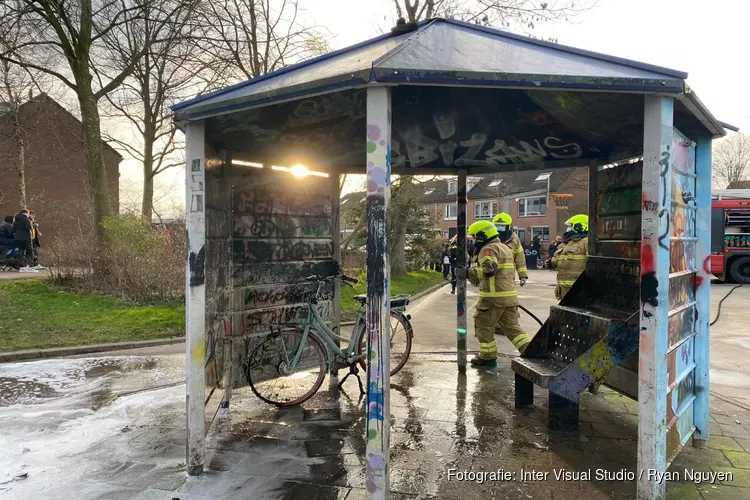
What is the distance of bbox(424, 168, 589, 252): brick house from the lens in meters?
41.1

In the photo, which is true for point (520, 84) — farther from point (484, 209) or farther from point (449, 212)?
point (449, 212)

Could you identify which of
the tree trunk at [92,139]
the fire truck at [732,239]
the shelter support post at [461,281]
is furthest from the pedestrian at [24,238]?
the fire truck at [732,239]

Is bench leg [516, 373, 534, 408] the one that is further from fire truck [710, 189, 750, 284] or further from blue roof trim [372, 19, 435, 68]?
fire truck [710, 189, 750, 284]

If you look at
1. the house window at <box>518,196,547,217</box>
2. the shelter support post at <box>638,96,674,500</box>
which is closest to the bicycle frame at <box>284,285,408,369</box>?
the shelter support post at <box>638,96,674,500</box>

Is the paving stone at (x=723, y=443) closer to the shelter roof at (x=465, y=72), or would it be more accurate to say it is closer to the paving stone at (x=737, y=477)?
the paving stone at (x=737, y=477)

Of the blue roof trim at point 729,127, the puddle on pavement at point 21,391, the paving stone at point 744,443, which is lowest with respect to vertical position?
the puddle on pavement at point 21,391

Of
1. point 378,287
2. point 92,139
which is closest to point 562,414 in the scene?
point 378,287

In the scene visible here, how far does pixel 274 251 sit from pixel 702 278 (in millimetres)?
3656

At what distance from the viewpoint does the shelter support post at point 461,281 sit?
6.15 metres

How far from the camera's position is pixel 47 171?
1179 inches

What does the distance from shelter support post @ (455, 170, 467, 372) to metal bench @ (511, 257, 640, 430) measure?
1.30m

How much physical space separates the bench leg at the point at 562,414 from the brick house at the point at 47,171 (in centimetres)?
1907

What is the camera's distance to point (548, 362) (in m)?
4.68

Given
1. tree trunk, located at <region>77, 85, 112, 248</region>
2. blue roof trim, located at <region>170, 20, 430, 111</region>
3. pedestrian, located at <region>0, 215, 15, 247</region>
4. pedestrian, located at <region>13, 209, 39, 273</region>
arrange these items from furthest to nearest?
1. pedestrian, located at <region>0, 215, 15, 247</region>
2. pedestrian, located at <region>13, 209, 39, 273</region>
3. tree trunk, located at <region>77, 85, 112, 248</region>
4. blue roof trim, located at <region>170, 20, 430, 111</region>
